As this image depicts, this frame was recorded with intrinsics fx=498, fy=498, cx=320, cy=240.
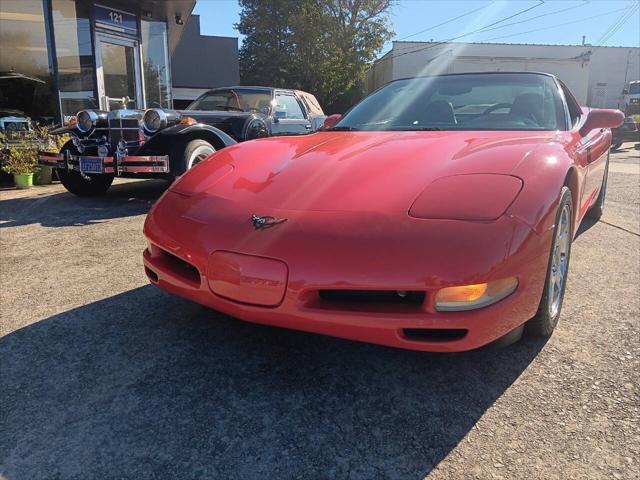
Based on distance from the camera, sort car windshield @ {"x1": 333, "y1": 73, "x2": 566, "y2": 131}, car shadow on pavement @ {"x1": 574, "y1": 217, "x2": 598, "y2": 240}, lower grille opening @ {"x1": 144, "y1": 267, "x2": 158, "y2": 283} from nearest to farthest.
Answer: lower grille opening @ {"x1": 144, "y1": 267, "x2": 158, "y2": 283}, car windshield @ {"x1": 333, "y1": 73, "x2": 566, "y2": 131}, car shadow on pavement @ {"x1": 574, "y1": 217, "x2": 598, "y2": 240}

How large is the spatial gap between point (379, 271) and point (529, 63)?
98.8 feet

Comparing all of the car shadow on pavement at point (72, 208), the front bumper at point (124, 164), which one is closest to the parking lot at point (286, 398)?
the car shadow on pavement at point (72, 208)

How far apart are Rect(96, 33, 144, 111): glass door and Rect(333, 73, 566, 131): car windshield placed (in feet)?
25.6

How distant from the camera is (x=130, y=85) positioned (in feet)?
35.4

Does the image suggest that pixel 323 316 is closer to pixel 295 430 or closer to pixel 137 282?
pixel 295 430

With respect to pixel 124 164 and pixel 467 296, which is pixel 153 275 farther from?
pixel 124 164

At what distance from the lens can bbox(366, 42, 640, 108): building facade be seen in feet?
90.3

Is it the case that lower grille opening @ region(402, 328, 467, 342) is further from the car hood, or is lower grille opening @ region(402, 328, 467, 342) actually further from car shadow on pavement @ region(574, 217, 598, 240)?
car shadow on pavement @ region(574, 217, 598, 240)

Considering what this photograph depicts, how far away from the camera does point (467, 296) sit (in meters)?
1.71

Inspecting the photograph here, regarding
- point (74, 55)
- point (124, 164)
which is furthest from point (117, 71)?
point (124, 164)

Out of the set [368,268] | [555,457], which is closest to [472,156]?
[368,268]

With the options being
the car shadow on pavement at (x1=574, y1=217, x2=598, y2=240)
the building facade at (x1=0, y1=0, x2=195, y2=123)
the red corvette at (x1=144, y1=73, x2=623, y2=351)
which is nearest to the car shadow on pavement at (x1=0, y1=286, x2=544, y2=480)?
the red corvette at (x1=144, y1=73, x2=623, y2=351)

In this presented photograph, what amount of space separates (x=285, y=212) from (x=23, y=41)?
1018 centimetres

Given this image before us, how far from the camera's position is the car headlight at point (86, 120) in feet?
19.4
